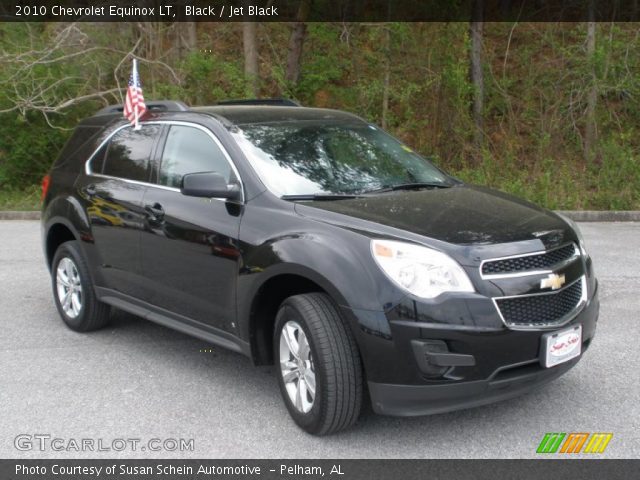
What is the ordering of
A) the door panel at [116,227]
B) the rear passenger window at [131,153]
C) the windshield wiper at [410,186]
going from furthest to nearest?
the rear passenger window at [131,153] < the door panel at [116,227] < the windshield wiper at [410,186]

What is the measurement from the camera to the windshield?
450 centimetres

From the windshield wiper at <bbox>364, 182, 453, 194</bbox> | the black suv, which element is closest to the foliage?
the windshield wiper at <bbox>364, 182, 453, 194</bbox>

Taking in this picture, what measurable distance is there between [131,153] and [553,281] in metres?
3.29

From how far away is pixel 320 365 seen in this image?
368 centimetres

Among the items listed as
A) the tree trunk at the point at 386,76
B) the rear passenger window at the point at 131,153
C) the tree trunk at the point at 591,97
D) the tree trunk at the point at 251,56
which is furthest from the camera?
the tree trunk at the point at 386,76

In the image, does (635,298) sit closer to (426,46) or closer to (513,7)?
(426,46)

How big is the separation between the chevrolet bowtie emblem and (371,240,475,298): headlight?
434 millimetres

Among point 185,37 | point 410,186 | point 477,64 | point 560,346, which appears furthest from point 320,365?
point 185,37

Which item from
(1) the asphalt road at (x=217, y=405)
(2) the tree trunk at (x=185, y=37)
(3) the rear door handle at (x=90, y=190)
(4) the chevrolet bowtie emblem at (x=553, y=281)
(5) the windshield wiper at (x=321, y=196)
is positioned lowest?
(1) the asphalt road at (x=217, y=405)

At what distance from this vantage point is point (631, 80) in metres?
16.0

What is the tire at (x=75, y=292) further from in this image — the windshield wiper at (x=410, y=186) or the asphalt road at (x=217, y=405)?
the windshield wiper at (x=410, y=186)

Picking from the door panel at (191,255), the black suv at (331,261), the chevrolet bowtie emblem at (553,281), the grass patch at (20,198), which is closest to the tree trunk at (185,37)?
the grass patch at (20,198)

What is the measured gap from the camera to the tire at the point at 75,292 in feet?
19.1

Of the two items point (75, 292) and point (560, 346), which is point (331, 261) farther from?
point (75, 292)
